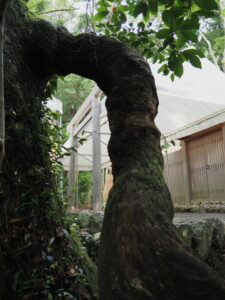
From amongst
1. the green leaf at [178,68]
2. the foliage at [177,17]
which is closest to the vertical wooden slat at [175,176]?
the foliage at [177,17]

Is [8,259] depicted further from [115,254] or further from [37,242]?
[115,254]

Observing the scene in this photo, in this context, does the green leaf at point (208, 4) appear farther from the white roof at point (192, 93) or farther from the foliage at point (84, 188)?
the foliage at point (84, 188)

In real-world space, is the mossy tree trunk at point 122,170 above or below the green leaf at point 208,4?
below

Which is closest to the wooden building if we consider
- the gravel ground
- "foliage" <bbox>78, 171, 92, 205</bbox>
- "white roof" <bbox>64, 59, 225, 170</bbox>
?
"white roof" <bbox>64, 59, 225, 170</bbox>

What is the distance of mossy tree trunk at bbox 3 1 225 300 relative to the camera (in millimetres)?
890

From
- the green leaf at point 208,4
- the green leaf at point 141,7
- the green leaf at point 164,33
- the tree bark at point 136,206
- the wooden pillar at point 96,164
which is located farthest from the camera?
the wooden pillar at point 96,164

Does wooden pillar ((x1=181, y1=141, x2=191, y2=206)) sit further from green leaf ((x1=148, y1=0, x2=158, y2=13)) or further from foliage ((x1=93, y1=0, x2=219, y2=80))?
green leaf ((x1=148, y1=0, x2=158, y2=13))

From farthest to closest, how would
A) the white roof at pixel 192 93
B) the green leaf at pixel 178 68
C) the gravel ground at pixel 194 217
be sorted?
the white roof at pixel 192 93 < the gravel ground at pixel 194 217 < the green leaf at pixel 178 68

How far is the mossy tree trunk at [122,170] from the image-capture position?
89 cm

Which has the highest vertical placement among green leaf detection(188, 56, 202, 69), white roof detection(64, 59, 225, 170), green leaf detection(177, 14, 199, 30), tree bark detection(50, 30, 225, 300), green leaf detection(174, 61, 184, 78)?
white roof detection(64, 59, 225, 170)

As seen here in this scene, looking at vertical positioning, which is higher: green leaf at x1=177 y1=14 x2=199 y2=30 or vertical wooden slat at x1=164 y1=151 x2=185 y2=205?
green leaf at x1=177 y1=14 x2=199 y2=30

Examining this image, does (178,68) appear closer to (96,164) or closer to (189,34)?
(189,34)

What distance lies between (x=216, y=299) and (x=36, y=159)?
56.4 inches

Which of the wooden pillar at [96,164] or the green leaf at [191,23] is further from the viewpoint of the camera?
the wooden pillar at [96,164]
